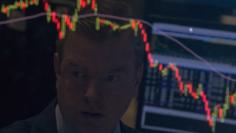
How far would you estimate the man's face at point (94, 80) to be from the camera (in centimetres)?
137

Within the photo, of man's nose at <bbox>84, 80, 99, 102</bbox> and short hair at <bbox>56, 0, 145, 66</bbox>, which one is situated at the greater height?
short hair at <bbox>56, 0, 145, 66</bbox>

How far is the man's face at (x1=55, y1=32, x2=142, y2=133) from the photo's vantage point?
1368 mm

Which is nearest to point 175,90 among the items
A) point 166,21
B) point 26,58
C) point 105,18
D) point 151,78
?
point 151,78

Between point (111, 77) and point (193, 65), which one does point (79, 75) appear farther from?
point (193, 65)

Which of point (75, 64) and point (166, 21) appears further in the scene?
point (166, 21)

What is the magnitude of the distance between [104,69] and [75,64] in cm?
7

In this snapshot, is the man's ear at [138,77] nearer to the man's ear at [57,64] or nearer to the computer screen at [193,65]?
the computer screen at [193,65]

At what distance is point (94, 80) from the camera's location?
137cm

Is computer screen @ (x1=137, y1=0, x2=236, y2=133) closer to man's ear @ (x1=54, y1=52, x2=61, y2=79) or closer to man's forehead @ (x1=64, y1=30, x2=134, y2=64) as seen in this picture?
man's forehead @ (x1=64, y1=30, x2=134, y2=64)

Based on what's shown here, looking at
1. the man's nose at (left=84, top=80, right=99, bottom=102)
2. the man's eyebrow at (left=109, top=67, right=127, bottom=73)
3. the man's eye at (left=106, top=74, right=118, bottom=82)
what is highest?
the man's eyebrow at (left=109, top=67, right=127, bottom=73)

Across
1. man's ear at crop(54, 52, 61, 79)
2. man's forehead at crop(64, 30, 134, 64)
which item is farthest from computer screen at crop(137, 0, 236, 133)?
man's ear at crop(54, 52, 61, 79)

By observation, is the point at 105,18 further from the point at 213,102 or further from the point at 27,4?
the point at 213,102

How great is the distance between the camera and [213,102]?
59.1 inches

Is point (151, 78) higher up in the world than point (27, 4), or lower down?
lower down
